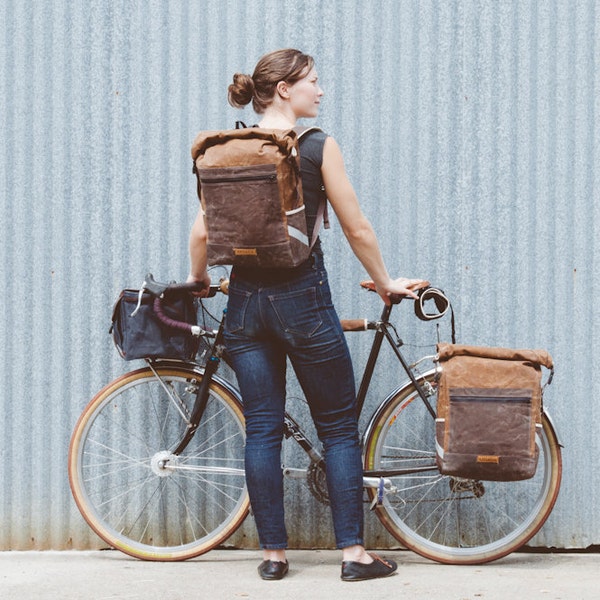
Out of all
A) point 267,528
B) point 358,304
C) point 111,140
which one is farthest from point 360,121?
point 267,528

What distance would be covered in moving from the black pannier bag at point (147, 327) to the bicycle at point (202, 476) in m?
0.15

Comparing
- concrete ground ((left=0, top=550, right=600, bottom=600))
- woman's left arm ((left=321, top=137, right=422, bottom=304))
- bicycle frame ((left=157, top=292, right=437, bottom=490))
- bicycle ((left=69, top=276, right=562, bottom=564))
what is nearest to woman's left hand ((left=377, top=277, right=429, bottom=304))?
woman's left arm ((left=321, top=137, right=422, bottom=304))

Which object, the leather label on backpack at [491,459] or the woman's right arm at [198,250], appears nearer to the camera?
the leather label on backpack at [491,459]

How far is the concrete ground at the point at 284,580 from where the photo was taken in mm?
4219

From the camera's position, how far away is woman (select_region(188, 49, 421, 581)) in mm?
4172

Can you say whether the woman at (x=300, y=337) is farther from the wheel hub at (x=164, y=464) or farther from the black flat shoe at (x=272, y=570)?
the wheel hub at (x=164, y=464)

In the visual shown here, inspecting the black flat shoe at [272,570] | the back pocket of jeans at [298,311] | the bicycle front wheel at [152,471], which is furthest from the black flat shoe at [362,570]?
the back pocket of jeans at [298,311]

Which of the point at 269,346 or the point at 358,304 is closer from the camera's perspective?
the point at 269,346

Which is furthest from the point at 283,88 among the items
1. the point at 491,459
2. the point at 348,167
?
the point at 491,459

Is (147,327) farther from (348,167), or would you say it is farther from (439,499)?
(439,499)

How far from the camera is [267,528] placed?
4402mm

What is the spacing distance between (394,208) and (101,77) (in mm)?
1617

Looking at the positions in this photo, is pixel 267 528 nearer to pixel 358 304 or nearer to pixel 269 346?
pixel 269 346

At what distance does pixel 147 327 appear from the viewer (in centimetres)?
460
